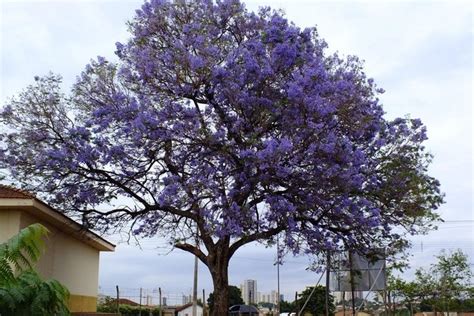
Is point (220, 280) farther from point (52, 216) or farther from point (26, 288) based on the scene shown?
point (26, 288)

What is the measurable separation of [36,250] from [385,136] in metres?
11.0

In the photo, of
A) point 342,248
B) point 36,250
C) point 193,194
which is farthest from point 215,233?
point 36,250

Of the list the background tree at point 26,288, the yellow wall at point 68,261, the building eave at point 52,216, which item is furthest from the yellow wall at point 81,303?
the background tree at point 26,288

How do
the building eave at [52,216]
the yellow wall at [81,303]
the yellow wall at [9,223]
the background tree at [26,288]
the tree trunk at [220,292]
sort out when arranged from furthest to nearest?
the yellow wall at [81,303]
the tree trunk at [220,292]
the yellow wall at [9,223]
the building eave at [52,216]
the background tree at [26,288]

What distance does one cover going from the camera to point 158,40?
18.1m

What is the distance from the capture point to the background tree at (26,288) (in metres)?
10.5

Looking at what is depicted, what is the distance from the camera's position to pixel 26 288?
10898 millimetres

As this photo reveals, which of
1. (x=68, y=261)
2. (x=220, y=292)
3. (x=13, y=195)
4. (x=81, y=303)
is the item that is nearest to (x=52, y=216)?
(x=13, y=195)

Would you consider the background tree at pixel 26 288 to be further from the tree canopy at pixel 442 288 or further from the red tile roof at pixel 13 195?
the tree canopy at pixel 442 288

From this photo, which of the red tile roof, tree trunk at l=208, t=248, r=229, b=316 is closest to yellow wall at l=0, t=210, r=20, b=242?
the red tile roof

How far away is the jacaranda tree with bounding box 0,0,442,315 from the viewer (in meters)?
16.1

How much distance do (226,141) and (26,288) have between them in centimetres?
712

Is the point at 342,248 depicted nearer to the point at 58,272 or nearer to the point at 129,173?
the point at 129,173

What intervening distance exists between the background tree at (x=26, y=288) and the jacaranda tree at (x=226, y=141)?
5.59 m
